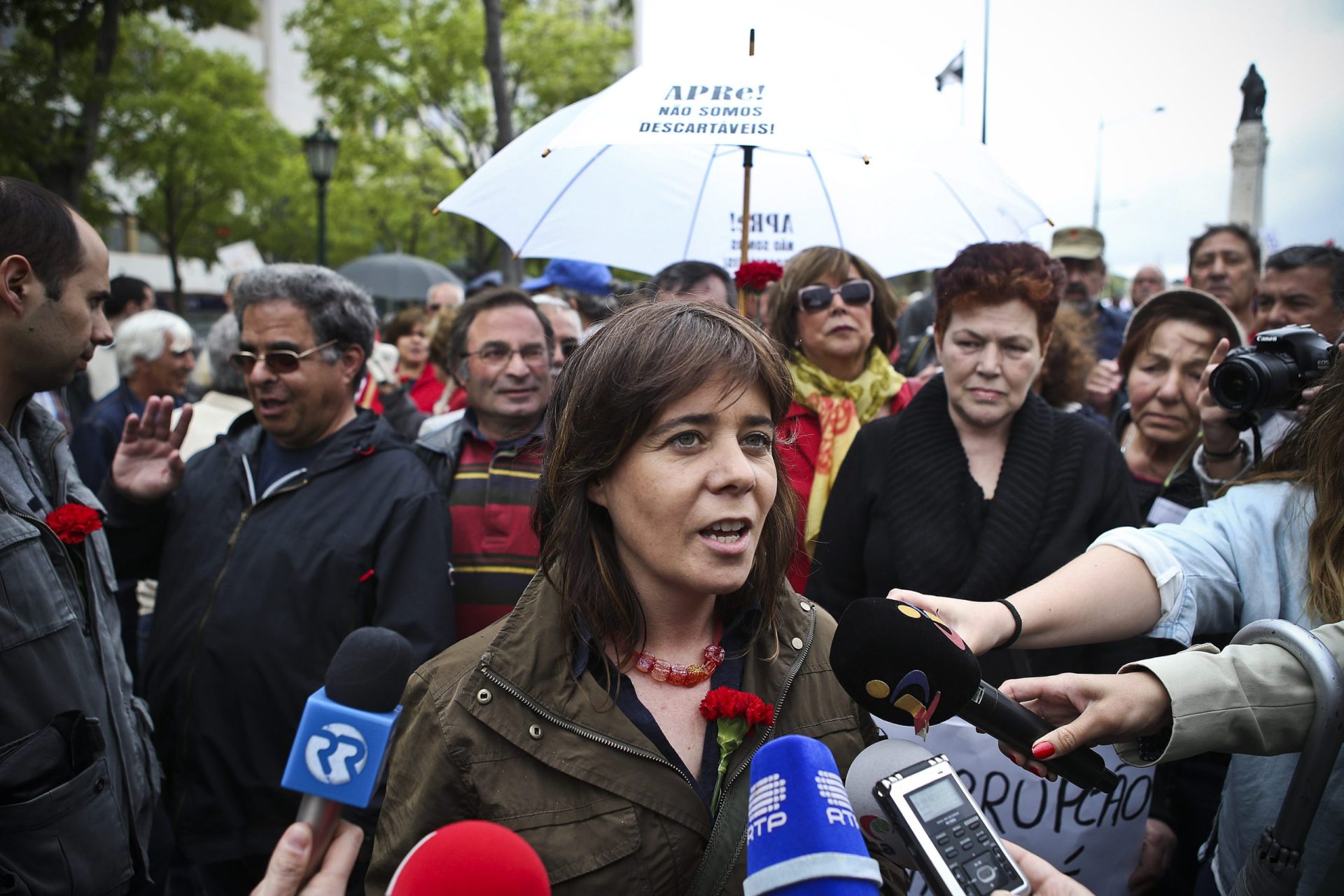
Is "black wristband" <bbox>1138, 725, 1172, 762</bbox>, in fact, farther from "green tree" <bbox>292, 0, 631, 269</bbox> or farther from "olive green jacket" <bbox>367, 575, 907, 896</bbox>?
"green tree" <bbox>292, 0, 631, 269</bbox>

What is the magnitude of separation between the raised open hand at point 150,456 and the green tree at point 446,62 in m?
17.1

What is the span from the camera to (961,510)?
9.64ft

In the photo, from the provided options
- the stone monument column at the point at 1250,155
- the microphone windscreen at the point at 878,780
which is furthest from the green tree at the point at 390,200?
the microphone windscreen at the point at 878,780

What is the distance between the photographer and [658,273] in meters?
4.45

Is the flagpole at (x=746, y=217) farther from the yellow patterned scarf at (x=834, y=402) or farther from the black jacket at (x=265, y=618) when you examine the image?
the black jacket at (x=265, y=618)

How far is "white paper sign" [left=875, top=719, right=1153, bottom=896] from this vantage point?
257 cm

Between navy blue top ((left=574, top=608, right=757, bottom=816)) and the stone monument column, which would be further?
the stone monument column

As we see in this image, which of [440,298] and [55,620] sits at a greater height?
[440,298]

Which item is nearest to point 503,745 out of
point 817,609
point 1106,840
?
point 817,609

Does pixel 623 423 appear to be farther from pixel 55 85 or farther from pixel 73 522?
pixel 55 85

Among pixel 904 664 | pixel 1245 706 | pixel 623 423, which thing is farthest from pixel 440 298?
pixel 1245 706

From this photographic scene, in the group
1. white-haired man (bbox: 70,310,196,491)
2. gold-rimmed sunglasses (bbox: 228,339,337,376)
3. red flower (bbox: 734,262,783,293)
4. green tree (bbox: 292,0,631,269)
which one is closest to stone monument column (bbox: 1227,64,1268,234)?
red flower (bbox: 734,262,783,293)

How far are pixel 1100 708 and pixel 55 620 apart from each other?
2370 millimetres

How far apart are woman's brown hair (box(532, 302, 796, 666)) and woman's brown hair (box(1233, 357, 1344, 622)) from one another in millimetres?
1133
